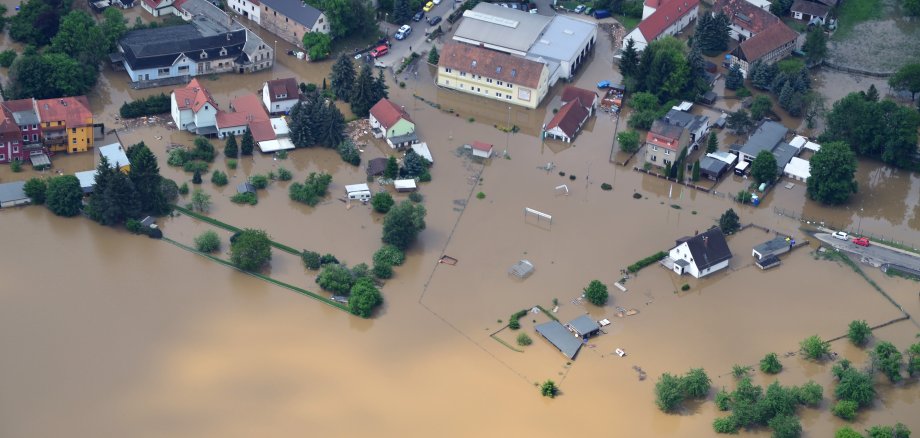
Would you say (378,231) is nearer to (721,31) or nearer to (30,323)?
(30,323)

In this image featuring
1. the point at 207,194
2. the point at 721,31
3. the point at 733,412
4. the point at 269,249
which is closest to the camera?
the point at 733,412

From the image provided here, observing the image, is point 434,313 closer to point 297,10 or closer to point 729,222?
point 729,222

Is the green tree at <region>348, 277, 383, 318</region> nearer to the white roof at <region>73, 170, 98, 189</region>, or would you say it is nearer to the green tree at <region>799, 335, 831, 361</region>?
the white roof at <region>73, 170, 98, 189</region>

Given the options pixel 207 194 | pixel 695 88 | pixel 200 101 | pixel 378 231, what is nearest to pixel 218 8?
pixel 200 101

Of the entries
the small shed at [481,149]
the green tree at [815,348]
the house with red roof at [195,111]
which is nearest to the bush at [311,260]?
the house with red roof at [195,111]

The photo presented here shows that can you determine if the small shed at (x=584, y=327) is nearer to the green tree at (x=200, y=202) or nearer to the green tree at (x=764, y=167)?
the green tree at (x=764, y=167)

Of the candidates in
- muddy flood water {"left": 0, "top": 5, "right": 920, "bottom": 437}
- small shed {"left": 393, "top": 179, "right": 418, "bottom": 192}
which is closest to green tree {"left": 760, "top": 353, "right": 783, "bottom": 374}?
muddy flood water {"left": 0, "top": 5, "right": 920, "bottom": 437}

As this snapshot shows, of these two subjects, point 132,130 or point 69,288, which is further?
point 132,130
